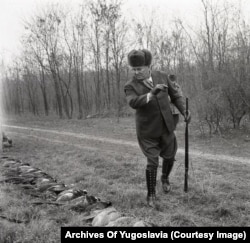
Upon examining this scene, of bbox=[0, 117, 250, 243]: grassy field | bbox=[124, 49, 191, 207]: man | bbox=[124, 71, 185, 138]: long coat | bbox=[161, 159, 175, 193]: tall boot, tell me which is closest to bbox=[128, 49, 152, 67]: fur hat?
bbox=[124, 49, 191, 207]: man

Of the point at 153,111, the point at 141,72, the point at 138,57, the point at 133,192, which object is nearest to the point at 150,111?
the point at 153,111

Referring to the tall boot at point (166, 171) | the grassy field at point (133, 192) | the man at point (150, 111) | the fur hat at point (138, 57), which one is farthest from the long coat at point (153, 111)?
the grassy field at point (133, 192)

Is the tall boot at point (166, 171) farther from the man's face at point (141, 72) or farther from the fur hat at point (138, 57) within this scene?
the fur hat at point (138, 57)

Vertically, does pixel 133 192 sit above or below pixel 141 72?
below

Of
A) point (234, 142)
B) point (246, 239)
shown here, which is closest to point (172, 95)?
point (246, 239)

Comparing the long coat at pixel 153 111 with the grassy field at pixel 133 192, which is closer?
the grassy field at pixel 133 192

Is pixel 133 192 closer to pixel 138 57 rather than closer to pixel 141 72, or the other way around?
pixel 141 72

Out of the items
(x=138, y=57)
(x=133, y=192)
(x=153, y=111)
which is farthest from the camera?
(x=133, y=192)

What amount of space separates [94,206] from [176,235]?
1.43 meters

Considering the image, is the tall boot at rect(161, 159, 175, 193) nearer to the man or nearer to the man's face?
the man

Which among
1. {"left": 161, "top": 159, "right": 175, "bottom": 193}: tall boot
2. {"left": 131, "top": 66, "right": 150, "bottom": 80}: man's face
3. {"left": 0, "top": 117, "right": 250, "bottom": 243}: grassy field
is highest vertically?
{"left": 131, "top": 66, "right": 150, "bottom": 80}: man's face

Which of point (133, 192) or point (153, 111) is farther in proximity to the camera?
point (133, 192)

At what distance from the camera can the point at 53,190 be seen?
510 cm

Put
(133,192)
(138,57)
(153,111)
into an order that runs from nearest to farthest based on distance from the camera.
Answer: (138,57), (153,111), (133,192)
